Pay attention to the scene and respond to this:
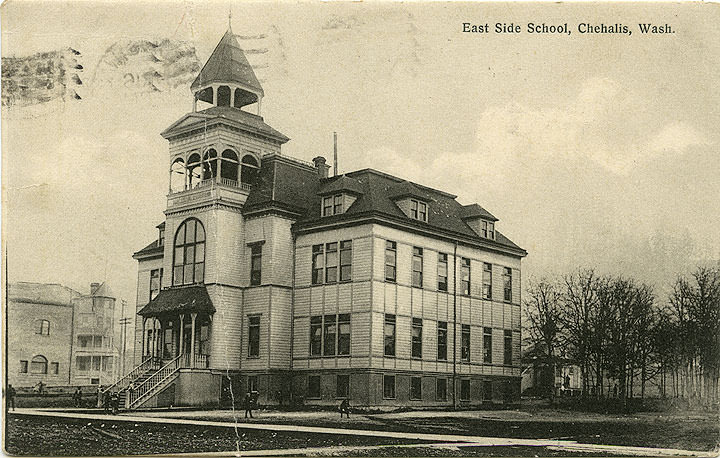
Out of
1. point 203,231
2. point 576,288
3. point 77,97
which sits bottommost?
point 576,288

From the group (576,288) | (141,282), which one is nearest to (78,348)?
(141,282)

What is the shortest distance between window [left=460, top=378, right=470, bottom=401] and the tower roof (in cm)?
1241

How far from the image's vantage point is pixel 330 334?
2723cm

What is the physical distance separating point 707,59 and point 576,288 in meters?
8.20

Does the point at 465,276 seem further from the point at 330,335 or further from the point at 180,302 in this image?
the point at 180,302

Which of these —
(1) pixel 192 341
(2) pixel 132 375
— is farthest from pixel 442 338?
(2) pixel 132 375

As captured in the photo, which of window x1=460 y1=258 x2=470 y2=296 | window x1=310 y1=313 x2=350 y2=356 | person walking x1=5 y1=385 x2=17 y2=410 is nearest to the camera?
person walking x1=5 y1=385 x2=17 y2=410

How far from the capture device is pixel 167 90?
2002 cm

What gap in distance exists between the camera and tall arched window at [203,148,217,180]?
27183 mm

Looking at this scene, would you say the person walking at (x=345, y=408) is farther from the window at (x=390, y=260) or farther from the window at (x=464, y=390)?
the window at (x=464, y=390)

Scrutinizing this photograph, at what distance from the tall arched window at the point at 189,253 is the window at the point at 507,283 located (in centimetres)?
947

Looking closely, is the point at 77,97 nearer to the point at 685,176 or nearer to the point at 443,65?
the point at 443,65

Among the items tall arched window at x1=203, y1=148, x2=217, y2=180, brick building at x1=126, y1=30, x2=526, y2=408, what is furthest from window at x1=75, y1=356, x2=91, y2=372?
tall arched window at x1=203, y1=148, x2=217, y2=180

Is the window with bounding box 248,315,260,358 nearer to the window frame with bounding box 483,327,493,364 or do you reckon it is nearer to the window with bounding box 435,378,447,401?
the window with bounding box 435,378,447,401
